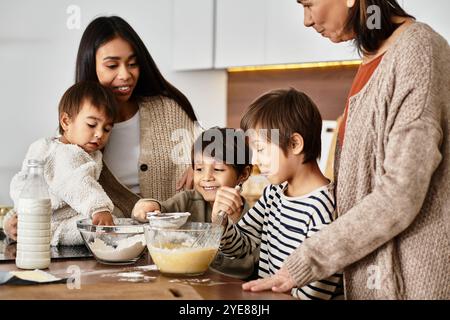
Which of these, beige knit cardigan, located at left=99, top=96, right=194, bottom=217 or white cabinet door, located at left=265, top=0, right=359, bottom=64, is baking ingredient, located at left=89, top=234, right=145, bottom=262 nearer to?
beige knit cardigan, located at left=99, top=96, right=194, bottom=217

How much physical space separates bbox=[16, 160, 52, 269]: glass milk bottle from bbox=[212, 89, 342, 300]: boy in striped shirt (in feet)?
1.13

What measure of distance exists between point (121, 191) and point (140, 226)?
16.2 inches

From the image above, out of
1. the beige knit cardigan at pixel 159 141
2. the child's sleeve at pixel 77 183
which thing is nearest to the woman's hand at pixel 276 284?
the child's sleeve at pixel 77 183

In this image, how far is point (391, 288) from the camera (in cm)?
109

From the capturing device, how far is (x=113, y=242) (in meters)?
1.25

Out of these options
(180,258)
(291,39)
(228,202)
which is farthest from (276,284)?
(291,39)

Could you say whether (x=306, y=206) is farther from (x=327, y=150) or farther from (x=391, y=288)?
(x=327, y=150)

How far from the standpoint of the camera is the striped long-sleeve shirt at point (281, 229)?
4.07 ft

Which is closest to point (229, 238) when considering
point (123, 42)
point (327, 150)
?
point (123, 42)

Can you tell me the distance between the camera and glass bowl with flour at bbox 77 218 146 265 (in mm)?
1249

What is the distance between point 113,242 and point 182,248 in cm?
17

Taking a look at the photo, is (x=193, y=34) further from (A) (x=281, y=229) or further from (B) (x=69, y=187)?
(A) (x=281, y=229)

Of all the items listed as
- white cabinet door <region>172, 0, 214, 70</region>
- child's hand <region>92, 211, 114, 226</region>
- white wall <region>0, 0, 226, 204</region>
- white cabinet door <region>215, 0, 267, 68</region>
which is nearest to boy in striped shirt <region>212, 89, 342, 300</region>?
child's hand <region>92, 211, 114, 226</region>

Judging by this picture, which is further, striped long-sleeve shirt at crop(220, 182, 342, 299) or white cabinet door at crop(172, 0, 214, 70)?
white cabinet door at crop(172, 0, 214, 70)
